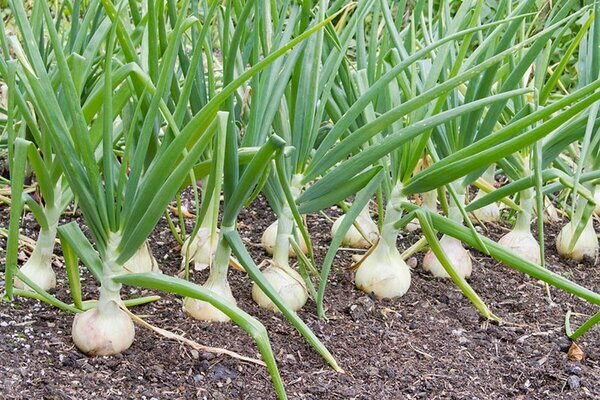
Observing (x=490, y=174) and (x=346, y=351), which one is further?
(x=490, y=174)

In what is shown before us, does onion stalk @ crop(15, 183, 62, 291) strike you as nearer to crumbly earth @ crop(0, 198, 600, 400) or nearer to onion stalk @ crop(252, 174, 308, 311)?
crumbly earth @ crop(0, 198, 600, 400)

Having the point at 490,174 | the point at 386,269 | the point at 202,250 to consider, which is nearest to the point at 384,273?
the point at 386,269

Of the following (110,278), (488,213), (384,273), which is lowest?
(488,213)

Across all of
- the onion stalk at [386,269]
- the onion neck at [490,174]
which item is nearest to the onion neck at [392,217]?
the onion stalk at [386,269]

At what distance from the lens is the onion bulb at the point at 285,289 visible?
1329mm

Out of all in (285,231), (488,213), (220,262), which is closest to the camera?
(220,262)

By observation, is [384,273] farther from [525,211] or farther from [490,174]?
[490,174]

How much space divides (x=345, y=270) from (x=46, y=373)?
0.62 metres

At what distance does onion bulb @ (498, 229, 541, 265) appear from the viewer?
5.41 feet

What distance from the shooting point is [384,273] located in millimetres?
1439

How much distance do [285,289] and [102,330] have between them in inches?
12.2

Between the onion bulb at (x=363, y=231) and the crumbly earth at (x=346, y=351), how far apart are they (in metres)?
0.07

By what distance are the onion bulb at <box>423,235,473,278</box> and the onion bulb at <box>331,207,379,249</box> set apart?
0.12 meters

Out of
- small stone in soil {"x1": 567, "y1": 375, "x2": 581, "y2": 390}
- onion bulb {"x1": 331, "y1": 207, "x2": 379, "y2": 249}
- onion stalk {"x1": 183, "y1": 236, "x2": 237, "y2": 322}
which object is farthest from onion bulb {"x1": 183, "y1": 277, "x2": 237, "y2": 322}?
small stone in soil {"x1": 567, "y1": 375, "x2": 581, "y2": 390}
